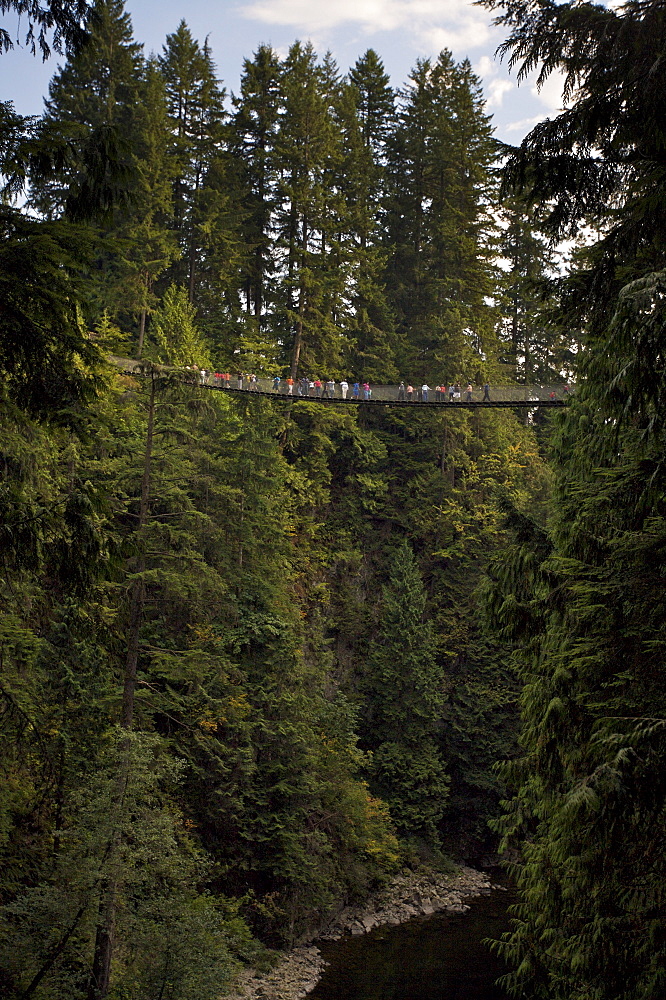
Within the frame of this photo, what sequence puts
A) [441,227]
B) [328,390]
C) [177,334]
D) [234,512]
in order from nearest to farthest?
[234,512] → [177,334] → [328,390] → [441,227]

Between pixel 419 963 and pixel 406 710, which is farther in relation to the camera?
pixel 406 710

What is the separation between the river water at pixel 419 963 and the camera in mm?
16688

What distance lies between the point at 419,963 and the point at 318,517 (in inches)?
569

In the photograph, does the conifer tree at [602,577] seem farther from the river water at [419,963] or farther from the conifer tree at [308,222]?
the conifer tree at [308,222]

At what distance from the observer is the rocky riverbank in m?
16.0

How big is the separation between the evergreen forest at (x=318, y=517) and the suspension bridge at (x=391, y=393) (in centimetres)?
103

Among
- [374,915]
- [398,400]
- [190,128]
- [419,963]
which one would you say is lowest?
[374,915]

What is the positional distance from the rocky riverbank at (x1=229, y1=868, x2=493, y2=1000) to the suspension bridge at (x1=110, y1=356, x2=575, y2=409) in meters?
13.4

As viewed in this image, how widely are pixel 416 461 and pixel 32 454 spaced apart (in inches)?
806

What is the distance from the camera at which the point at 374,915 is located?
20.5m

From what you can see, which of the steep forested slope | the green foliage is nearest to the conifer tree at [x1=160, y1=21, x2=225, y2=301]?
the steep forested slope

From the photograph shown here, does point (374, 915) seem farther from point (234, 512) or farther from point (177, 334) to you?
point (177, 334)

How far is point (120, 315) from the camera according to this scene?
28359 millimetres

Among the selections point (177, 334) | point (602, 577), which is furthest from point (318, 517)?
point (602, 577)
